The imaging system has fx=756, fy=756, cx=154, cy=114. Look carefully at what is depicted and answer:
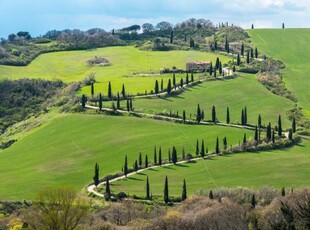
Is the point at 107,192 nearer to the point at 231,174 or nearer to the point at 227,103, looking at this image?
the point at 231,174

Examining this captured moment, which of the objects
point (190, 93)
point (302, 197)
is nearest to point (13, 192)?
point (302, 197)

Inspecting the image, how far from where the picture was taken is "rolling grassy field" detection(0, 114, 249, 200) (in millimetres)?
140875

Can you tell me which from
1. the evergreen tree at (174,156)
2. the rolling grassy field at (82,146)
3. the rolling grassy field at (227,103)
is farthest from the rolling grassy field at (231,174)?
the rolling grassy field at (227,103)

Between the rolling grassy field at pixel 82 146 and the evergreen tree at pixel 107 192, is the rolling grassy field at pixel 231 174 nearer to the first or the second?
the evergreen tree at pixel 107 192

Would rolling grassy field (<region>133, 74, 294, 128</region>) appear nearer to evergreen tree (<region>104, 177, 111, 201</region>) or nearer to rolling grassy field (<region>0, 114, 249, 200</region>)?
rolling grassy field (<region>0, 114, 249, 200</region>)

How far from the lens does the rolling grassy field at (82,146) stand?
140875 mm

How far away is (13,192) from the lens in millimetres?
133750

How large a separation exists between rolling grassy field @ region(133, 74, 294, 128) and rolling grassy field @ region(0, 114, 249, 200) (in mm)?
12356

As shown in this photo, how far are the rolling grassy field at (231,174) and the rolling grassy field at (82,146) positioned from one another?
881 centimetres

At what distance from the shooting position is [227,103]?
7441 inches

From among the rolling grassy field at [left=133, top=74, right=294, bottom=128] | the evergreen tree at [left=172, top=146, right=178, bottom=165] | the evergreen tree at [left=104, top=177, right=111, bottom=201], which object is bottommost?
the evergreen tree at [left=104, top=177, right=111, bottom=201]

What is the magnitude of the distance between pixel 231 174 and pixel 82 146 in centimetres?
3991

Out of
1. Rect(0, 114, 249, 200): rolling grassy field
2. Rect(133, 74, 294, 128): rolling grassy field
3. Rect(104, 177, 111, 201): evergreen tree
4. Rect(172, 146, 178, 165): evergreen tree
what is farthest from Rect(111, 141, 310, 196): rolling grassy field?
Rect(133, 74, 294, 128): rolling grassy field

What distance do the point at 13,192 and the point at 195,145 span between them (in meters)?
38.4
